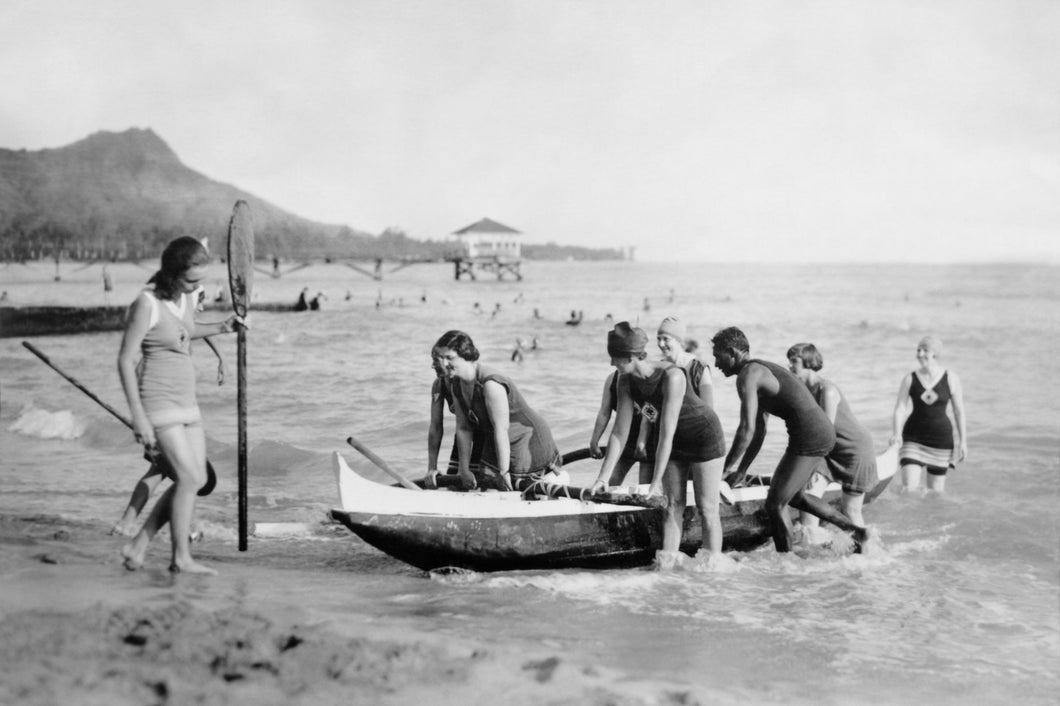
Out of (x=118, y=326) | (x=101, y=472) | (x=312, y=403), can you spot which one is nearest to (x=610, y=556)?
(x=101, y=472)

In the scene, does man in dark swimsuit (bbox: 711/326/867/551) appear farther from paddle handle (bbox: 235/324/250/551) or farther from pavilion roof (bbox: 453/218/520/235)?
pavilion roof (bbox: 453/218/520/235)

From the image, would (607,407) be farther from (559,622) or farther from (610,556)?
(559,622)

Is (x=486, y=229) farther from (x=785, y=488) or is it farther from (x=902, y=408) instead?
(x=785, y=488)

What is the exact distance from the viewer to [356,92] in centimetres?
1050

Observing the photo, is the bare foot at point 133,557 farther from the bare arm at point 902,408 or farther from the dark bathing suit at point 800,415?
the bare arm at point 902,408

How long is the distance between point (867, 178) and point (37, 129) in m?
18.3

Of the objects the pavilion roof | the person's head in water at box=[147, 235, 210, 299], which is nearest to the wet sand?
the person's head in water at box=[147, 235, 210, 299]

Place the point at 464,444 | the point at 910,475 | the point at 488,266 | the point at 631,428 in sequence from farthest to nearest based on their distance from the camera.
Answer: the point at 488,266 → the point at 910,475 → the point at 631,428 → the point at 464,444

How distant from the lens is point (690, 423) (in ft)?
15.9

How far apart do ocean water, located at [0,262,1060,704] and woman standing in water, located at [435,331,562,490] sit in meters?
0.58

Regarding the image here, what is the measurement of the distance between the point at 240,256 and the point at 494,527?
1931 mm

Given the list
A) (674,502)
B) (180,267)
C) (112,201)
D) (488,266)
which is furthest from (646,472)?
(488,266)

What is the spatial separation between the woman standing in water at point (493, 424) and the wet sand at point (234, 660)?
56.4 inches

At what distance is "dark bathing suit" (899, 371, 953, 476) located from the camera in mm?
7051
